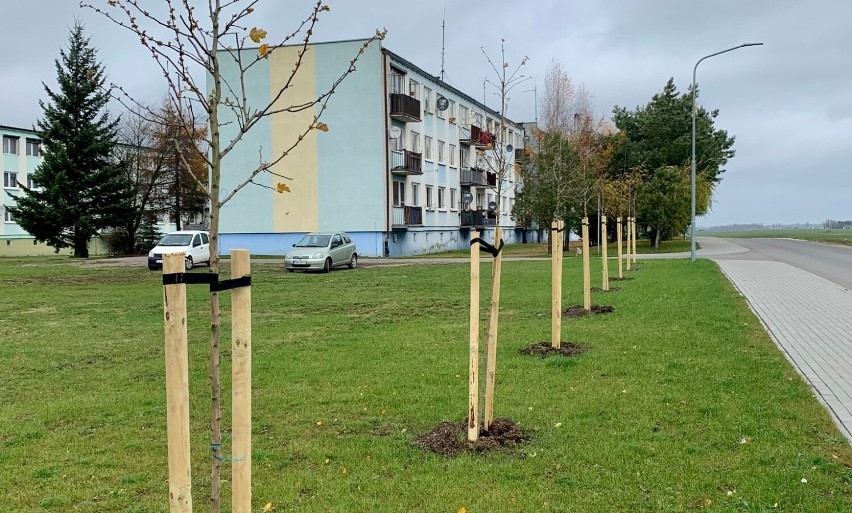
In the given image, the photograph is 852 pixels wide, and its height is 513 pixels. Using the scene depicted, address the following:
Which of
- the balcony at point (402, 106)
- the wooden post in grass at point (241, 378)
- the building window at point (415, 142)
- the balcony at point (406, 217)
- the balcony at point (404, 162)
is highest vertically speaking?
the balcony at point (402, 106)

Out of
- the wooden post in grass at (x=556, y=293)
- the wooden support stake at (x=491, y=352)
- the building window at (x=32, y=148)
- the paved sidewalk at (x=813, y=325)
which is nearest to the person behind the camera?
the wooden support stake at (x=491, y=352)

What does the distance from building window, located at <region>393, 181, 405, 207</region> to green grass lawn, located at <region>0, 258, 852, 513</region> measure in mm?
29960

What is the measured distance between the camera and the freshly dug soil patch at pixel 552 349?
340 inches

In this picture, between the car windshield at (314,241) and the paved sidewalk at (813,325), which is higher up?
the car windshield at (314,241)

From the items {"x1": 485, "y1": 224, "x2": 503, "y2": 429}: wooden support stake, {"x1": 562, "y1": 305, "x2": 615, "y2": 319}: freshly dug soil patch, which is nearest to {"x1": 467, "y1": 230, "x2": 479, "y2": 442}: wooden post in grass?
{"x1": 485, "y1": 224, "x2": 503, "y2": 429}: wooden support stake

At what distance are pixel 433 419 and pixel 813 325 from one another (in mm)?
8152

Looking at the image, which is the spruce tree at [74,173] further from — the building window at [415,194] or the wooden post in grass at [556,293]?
the wooden post in grass at [556,293]

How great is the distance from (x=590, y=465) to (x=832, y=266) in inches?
1043

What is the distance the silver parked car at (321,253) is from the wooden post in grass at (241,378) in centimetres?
2454

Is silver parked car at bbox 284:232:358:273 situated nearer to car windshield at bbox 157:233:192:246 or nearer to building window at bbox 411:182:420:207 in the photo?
car windshield at bbox 157:233:192:246

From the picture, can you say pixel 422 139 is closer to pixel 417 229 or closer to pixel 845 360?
pixel 417 229

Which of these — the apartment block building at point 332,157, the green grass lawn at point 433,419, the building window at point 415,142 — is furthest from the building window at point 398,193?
the green grass lawn at point 433,419

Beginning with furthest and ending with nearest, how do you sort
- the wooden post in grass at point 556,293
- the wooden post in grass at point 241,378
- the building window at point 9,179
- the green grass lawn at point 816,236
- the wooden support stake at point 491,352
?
the building window at point 9,179, the green grass lawn at point 816,236, the wooden post in grass at point 556,293, the wooden support stake at point 491,352, the wooden post in grass at point 241,378

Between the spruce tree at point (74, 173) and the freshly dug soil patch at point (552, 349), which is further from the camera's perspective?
the spruce tree at point (74, 173)
